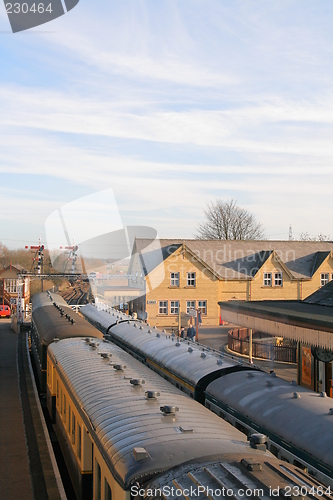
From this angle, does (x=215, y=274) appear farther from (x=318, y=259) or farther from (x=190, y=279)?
(x=318, y=259)

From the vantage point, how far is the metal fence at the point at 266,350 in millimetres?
21750

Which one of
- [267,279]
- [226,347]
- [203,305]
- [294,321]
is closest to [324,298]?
[294,321]

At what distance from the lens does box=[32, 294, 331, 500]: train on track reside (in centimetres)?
450

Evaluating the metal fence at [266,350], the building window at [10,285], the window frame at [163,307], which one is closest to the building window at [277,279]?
the window frame at [163,307]

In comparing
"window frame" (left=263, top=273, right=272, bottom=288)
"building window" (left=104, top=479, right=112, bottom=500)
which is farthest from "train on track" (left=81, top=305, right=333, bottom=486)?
"window frame" (left=263, top=273, right=272, bottom=288)

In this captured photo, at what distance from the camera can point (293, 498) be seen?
411 centimetres

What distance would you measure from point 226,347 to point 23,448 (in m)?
16.5

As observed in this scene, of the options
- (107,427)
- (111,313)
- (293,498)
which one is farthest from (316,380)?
(111,313)

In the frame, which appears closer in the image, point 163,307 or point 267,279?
point 163,307

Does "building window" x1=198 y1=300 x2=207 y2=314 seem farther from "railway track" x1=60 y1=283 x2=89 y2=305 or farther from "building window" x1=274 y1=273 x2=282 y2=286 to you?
"railway track" x1=60 y1=283 x2=89 y2=305

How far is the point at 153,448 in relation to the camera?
211 inches

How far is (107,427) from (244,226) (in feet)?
196

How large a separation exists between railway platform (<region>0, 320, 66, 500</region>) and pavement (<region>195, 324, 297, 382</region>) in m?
5.71

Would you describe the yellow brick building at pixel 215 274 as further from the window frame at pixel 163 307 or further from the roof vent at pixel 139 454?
the roof vent at pixel 139 454
